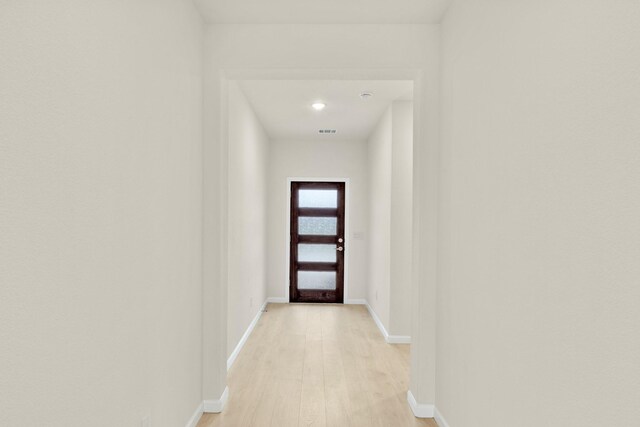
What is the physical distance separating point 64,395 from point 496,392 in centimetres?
173

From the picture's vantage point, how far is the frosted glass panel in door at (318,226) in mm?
6801

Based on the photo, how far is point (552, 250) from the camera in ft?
4.49

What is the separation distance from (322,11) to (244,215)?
252cm

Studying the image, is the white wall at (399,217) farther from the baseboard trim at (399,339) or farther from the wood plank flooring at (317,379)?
the wood plank flooring at (317,379)

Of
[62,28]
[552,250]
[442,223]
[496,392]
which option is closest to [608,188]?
[552,250]

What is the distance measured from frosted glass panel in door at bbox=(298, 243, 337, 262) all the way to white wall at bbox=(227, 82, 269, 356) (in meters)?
0.89

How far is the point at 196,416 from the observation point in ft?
8.65

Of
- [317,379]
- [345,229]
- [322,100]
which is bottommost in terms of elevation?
→ [317,379]

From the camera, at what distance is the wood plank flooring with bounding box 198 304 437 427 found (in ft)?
9.06

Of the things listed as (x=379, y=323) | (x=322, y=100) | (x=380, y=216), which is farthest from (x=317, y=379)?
(x=322, y=100)

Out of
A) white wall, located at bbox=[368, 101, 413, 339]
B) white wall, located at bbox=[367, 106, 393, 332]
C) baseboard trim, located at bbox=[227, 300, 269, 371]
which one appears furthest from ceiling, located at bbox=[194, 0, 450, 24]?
baseboard trim, located at bbox=[227, 300, 269, 371]

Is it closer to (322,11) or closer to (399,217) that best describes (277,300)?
(399,217)

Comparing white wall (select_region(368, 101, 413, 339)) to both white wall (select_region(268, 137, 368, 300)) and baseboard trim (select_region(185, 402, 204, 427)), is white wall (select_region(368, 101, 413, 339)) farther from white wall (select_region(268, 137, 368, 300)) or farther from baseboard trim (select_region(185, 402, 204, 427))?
baseboard trim (select_region(185, 402, 204, 427))

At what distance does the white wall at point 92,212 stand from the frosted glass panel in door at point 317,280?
4456 millimetres
